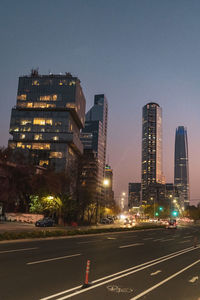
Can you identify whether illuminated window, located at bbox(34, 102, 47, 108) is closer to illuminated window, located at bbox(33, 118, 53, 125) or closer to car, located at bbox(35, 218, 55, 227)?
illuminated window, located at bbox(33, 118, 53, 125)

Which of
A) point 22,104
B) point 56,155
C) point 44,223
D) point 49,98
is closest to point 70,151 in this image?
point 56,155

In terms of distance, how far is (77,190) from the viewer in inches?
2566

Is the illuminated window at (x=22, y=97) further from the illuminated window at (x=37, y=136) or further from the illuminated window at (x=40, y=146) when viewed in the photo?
the illuminated window at (x=40, y=146)

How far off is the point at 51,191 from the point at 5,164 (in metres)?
10.2

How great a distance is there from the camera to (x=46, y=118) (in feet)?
A: 458

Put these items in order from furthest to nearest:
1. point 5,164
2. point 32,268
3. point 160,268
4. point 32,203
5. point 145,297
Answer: point 32,203 → point 5,164 → point 160,268 → point 32,268 → point 145,297

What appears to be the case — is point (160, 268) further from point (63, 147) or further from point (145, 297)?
point (63, 147)

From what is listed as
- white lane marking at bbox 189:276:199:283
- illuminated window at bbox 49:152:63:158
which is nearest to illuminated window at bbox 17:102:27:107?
illuminated window at bbox 49:152:63:158

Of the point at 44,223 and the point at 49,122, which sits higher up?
the point at 49,122

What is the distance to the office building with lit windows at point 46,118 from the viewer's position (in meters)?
133

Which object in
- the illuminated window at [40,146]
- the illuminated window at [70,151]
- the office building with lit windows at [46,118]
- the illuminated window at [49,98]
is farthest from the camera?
the illuminated window at [49,98]

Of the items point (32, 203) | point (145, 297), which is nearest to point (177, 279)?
point (145, 297)

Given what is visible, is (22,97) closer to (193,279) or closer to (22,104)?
(22,104)

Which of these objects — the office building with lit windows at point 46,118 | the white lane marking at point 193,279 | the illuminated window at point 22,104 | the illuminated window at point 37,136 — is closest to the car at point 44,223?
the white lane marking at point 193,279
